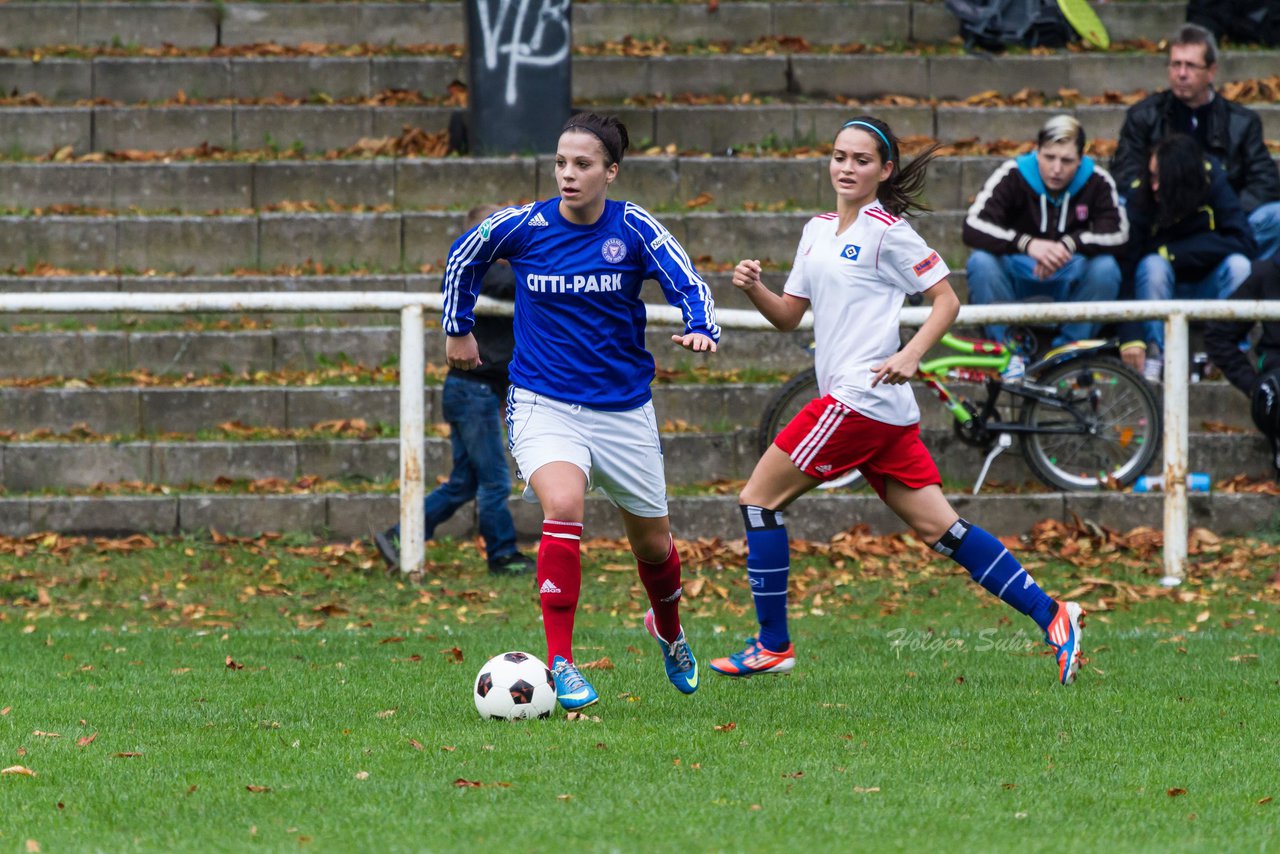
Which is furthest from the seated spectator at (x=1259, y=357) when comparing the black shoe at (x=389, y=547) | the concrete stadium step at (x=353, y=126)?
the black shoe at (x=389, y=547)

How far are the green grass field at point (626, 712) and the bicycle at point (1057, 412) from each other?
64cm

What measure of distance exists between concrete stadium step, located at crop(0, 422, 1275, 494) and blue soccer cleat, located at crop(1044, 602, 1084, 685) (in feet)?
12.9

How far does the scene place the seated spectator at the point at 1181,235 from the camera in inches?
430

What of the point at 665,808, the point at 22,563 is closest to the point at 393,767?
the point at 665,808

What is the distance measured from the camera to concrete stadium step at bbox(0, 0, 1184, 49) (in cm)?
1519

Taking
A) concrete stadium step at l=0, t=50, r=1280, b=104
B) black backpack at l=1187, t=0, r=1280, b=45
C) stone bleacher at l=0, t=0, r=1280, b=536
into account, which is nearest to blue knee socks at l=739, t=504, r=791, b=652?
stone bleacher at l=0, t=0, r=1280, b=536

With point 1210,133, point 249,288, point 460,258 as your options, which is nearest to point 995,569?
point 460,258

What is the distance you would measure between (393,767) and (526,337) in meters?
1.88

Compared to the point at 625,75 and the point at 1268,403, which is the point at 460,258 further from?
the point at 625,75

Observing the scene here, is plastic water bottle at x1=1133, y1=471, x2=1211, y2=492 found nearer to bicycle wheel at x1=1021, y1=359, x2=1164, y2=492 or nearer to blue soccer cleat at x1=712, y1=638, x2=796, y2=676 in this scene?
bicycle wheel at x1=1021, y1=359, x2=1164, y2=492

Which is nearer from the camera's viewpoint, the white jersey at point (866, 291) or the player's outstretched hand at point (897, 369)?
the player's outstretched hand at point (897, 369)

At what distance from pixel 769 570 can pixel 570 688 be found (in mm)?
1144

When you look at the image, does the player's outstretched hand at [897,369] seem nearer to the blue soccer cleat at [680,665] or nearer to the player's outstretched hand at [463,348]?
the blue soccer cleat at [680,665]

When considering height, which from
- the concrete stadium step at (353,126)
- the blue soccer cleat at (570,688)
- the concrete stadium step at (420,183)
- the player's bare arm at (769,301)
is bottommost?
the blue soccer cleat at (570,688)
